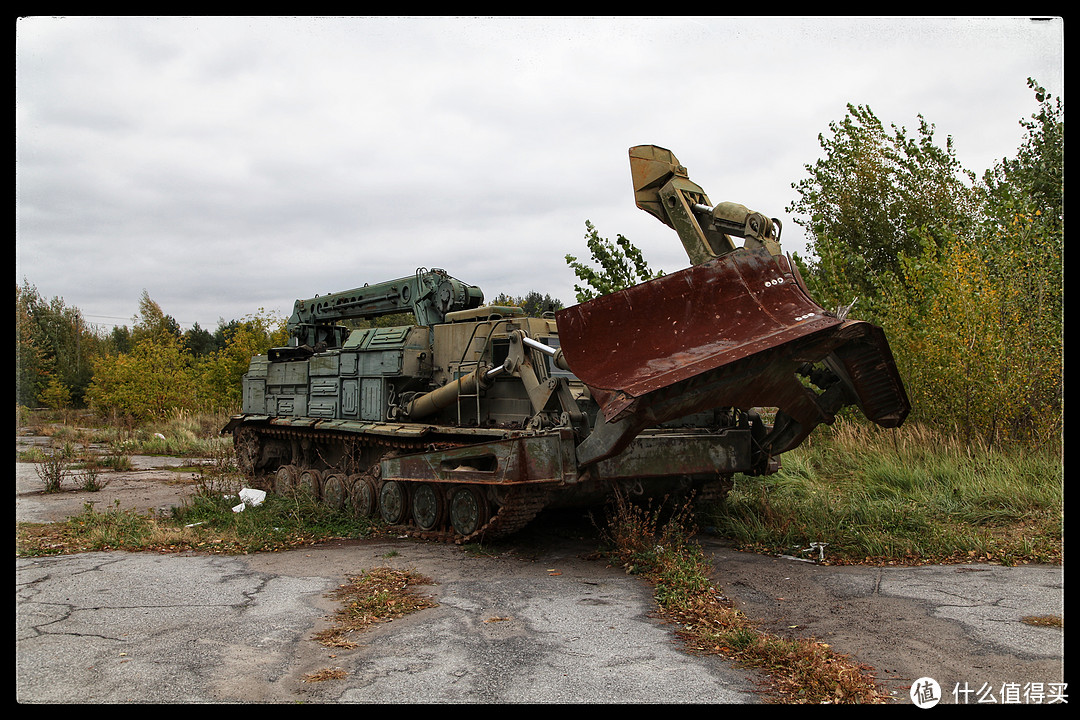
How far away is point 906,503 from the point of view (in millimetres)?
9258

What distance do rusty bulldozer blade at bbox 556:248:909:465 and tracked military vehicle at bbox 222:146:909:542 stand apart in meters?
0.01

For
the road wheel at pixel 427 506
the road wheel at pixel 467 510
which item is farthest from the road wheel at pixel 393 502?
Result: the road wheel at pixel 467 510

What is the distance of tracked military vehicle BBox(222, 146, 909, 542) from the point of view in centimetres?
622

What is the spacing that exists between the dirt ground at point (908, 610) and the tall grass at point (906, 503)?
1.59ft

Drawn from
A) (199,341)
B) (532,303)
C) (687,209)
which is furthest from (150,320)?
(687,209)

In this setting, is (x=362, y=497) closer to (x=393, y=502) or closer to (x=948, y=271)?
(x=393, y=502)

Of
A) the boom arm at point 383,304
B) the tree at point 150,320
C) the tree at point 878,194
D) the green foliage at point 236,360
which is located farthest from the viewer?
the tree at point 150,320

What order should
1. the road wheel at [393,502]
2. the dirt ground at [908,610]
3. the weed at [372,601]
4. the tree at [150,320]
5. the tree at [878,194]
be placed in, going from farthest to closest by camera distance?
1. the tree at [150,320]
2. the tree at [878,194]
3. the road wheel at [393,502]
4. the weed at [372,601]
5. the dirt ground at [908,610]

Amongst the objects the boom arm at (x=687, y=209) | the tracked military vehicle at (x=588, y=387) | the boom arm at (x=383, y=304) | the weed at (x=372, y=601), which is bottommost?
the weed at (x=372, y=601)

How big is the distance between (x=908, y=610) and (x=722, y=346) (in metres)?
2.30

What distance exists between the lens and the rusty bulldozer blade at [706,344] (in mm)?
5988

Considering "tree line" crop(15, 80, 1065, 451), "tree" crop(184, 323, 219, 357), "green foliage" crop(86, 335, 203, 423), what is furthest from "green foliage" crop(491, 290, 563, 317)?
"tree" crop(184, 323, 219, 357)

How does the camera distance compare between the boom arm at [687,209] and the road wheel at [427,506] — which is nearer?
the boom arm at [687,209]

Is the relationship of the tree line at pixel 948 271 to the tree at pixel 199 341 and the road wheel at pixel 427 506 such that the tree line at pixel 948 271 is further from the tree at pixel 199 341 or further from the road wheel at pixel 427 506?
the tree at pixel 199 341
